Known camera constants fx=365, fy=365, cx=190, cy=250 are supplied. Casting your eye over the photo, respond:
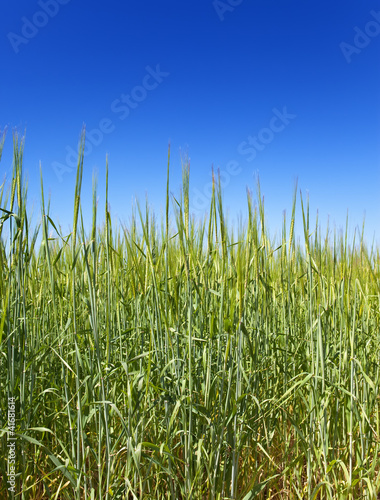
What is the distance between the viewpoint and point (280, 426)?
158 cm

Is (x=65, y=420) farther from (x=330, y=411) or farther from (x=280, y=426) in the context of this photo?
(x=330, y=411)

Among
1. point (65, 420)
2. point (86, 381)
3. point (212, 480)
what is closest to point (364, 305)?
point (212, 480)

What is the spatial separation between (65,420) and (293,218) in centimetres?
111

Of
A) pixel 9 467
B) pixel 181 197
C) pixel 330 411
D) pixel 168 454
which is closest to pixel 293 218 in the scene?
pixel 181 197

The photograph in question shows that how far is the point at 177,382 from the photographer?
3.43 ft

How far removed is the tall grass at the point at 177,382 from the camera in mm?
1052

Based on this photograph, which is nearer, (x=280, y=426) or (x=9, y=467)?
(x=9, y=467)

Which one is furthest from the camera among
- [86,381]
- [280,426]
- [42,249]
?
[42,249]

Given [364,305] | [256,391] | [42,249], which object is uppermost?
[42,249]

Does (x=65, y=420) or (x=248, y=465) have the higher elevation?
(x=65, y=420)

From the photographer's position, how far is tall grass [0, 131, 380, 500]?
1.05 metres

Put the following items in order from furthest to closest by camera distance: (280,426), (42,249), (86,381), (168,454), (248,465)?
(42,249) < (280,426) < (248,465) < (86,381) < (168,454)

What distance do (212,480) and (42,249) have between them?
3.90 feet

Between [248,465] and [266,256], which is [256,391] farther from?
[266,256]
